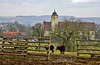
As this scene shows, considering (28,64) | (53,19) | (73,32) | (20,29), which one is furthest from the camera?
A: (53,19)

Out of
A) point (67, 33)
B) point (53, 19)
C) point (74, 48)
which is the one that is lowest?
point (74, 48)

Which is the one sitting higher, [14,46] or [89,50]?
[14,46]

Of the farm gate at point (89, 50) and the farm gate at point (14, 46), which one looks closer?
the farm gate at point (14, 46)

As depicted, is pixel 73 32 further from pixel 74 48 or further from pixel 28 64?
pixel 28 64

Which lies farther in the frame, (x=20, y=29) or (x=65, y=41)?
(x=20, y=29)

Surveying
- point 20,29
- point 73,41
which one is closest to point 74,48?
point 73,41

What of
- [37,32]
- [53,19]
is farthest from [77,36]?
[53,19]

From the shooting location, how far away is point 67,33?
48.9 metres

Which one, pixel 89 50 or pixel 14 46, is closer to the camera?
pixel 14 46

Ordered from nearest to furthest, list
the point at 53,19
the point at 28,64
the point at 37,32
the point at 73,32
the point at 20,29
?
the point at 28,64, the point at 73,32, the point at 37,32, the point at 20,29, the point at 53,19

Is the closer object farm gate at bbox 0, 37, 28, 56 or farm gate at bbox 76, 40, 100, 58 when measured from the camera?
farm gate at bbox 0, 37, 28, 56

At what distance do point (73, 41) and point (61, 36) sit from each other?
2.80 m

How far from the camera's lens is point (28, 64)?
549 inches

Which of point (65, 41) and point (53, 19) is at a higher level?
point (53, 19)
